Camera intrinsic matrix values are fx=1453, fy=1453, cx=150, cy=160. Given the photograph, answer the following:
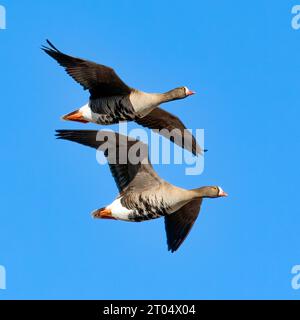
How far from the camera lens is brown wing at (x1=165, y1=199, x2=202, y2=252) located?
26.6 metres

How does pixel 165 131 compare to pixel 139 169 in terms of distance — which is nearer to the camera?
pixel 139 169

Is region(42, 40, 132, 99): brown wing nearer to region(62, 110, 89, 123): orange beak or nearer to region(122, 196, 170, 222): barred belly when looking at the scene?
region(62, 110, 89, 123): orange beak

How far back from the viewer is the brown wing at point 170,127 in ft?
91.6

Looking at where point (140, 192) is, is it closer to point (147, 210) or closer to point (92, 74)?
point (147, 210)

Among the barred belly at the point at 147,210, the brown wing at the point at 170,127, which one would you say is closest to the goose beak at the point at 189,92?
the brown wing at the point at 170,127

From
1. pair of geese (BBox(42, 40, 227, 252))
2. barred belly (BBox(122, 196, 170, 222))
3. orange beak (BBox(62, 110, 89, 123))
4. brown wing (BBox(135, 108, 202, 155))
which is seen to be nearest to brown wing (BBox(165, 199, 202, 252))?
pair of geese (BBox(42, 40, 227, 252))

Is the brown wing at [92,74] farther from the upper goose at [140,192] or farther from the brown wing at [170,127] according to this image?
the brown wing at [170,127]

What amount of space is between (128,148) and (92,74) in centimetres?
148

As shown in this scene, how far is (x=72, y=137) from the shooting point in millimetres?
26625

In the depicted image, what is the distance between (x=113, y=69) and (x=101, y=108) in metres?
Answer: 0.90

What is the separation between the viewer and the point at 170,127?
28.1m
